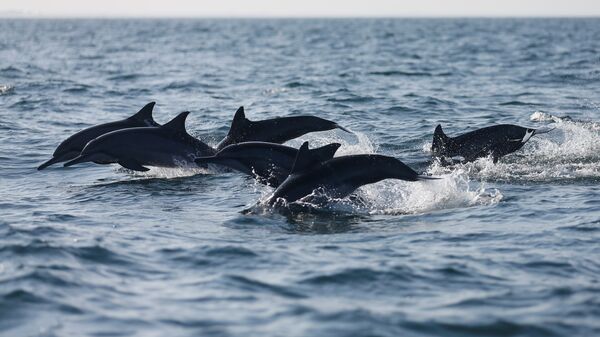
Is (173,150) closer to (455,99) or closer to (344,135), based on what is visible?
(344,135)

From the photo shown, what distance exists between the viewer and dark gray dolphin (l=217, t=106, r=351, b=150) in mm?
15484

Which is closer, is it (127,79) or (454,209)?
(454,209)

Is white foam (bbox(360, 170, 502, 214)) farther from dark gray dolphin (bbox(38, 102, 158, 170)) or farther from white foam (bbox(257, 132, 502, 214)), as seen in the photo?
dark gray dolphin (bbox(38, 102, 158, 170))

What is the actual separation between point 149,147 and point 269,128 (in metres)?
2.06

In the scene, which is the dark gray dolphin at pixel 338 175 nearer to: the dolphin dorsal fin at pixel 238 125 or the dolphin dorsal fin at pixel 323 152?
the dolphin dorsal fin at pixel 323 152

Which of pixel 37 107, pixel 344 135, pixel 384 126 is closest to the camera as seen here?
pixel 344 135

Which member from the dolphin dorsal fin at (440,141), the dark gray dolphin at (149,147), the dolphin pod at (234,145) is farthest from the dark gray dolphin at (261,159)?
the dolphin dorsal fin at (440,141)

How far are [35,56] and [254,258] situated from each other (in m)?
46.2

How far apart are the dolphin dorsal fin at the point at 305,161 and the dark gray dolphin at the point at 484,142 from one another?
395 centimetres

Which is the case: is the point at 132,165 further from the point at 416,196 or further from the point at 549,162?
the point at 549,162

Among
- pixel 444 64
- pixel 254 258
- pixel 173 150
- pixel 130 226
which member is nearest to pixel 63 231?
pixel 130 226

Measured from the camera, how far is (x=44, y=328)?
8.23 m

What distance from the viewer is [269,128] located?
15594 mm

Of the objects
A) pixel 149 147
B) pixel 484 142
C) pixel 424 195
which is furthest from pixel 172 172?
pixel 484 142
